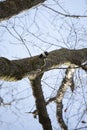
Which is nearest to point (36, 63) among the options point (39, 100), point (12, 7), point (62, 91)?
point (39, 100)

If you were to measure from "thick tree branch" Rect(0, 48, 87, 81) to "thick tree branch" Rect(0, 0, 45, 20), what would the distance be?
2.51 ft

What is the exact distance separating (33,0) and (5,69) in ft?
5.16

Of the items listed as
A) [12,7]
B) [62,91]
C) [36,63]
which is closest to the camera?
[36,63]

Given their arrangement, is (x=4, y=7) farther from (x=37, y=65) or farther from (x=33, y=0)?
(x=37, y=65)

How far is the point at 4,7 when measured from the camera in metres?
3.55

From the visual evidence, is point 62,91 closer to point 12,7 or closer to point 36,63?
point 36,63

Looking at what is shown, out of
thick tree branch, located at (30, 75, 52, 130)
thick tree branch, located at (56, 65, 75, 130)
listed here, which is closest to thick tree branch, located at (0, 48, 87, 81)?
thick tree branch, located at (30, 75, 52, 130)

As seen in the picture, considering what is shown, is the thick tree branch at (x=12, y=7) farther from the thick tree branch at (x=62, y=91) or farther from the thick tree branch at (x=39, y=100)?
the thick tree branch at (x=62, y=91)

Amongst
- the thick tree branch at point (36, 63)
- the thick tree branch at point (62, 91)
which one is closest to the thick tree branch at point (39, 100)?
the thick tree branch at point (36, 63)

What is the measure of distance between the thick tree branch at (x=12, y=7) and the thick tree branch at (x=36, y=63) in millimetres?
764

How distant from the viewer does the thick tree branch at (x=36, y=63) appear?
2721 millimetres

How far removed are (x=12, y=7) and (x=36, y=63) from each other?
3.04 ft

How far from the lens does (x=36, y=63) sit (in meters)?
3.30

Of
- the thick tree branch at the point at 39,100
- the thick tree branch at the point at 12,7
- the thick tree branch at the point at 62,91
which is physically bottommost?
the thick tree branch at the point at 62,91
